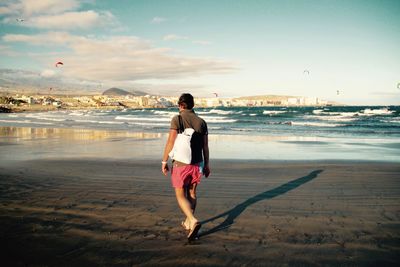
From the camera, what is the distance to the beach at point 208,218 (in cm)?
372

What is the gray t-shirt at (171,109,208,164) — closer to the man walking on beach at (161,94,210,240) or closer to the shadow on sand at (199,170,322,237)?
the man walking on beach at (161,94,210,240)

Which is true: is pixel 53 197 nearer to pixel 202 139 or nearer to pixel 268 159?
pixel 202 139

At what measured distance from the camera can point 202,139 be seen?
4207mm

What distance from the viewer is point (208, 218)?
5.05 m

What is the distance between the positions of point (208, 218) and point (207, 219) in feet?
0.15

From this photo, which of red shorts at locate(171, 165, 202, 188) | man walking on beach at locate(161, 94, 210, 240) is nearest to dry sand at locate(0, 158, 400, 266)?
man walking on beach at locate(161, 94, 210, 240)

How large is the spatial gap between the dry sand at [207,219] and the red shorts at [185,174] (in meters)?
0.72

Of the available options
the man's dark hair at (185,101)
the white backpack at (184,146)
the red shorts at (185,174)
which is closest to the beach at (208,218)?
the red shorts at (185,174)

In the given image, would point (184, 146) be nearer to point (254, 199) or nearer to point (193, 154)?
point (193, 154)

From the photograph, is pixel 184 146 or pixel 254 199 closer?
pixel 184 146

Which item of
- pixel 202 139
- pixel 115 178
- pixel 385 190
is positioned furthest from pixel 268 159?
pixel 202 139

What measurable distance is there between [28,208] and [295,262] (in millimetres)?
4210

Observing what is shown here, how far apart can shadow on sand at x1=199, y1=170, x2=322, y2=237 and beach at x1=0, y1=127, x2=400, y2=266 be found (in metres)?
0.02

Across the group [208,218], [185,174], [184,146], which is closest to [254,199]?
[208,218]
